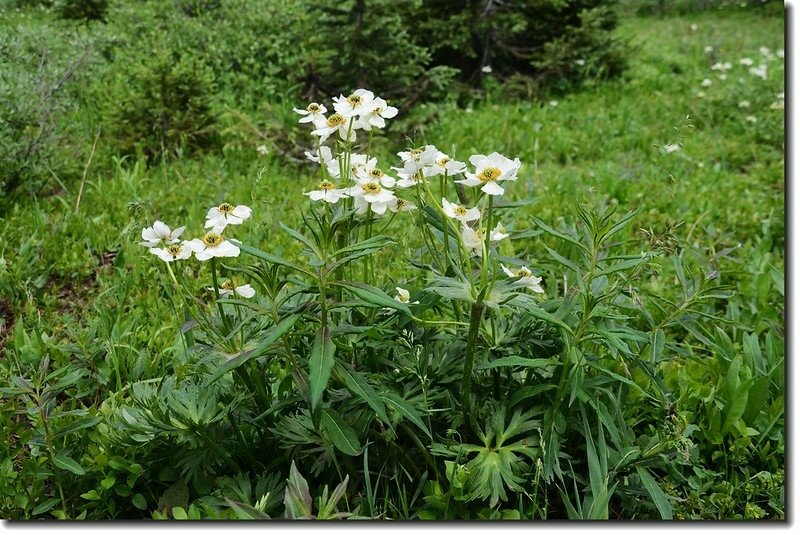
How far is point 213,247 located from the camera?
1.28 meters

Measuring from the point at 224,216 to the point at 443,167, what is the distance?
44cm

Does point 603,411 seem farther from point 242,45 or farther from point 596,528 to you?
point 242,45

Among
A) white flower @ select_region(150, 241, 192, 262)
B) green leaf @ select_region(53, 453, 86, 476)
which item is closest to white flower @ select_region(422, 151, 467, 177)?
white flower @ select_region(150, 241, 192, 262)

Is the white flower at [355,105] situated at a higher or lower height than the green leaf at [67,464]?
higher

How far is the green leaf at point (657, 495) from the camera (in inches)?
55.0

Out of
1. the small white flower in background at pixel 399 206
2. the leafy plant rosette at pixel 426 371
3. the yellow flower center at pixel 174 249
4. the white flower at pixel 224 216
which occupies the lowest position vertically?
the leafy plant rosette at pixel 426 371

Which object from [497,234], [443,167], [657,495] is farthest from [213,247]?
[657,495]

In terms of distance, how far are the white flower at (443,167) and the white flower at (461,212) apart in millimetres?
57

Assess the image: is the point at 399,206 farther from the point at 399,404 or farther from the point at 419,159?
the point at 399,404

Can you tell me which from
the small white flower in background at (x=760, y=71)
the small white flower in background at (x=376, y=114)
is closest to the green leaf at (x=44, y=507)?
the small white flower in background at (x=376, y=114)

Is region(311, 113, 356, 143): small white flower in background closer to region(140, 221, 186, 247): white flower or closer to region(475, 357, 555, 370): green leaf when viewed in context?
region(140, 221, 186, 247): white flower

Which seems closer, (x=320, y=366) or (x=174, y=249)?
(x=320, y=366)

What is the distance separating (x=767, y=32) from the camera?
3.93 m

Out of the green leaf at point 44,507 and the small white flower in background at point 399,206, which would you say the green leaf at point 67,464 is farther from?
the small white flower in background at point 399,206
